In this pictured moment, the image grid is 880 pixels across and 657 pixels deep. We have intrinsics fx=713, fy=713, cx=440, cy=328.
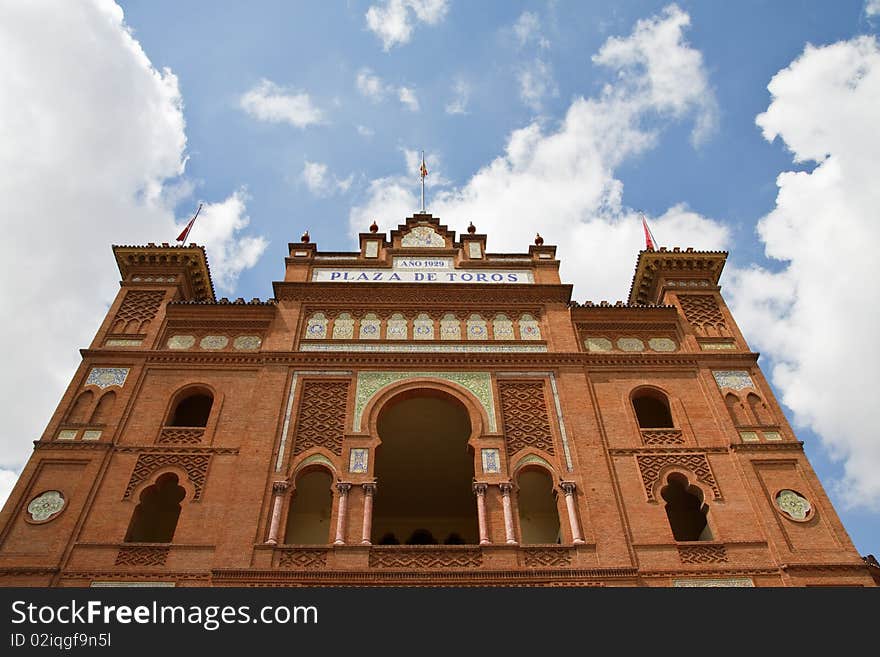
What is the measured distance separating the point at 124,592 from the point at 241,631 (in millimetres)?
1961

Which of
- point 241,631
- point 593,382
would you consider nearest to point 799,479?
point 593,382

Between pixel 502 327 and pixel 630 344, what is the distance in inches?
125

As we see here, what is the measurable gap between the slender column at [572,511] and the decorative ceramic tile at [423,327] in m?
5.07

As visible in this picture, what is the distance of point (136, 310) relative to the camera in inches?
697

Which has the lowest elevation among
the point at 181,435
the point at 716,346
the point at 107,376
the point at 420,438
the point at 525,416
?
the point at 181,435

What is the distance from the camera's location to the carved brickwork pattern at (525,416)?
14.9m

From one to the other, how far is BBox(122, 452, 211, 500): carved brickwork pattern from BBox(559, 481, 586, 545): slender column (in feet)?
23.2

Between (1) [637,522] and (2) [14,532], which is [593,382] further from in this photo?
(2) [14,532]

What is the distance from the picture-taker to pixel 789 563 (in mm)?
12617

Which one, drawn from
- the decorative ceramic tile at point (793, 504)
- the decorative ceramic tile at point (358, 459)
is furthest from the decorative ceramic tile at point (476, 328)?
the decorative ceramic tile at point (793, 504)

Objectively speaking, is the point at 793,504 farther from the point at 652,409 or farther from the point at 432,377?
the point at 432,377

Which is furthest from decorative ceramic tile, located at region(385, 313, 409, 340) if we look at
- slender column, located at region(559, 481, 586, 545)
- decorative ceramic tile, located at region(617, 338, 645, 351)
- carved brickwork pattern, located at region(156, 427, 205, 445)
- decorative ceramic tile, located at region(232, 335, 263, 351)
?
slender column, located at region(559, 481, 586, 545)

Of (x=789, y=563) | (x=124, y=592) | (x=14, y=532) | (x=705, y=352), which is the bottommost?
(x=124, y=592)

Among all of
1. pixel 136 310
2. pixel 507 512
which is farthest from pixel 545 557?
pixel 136 310
